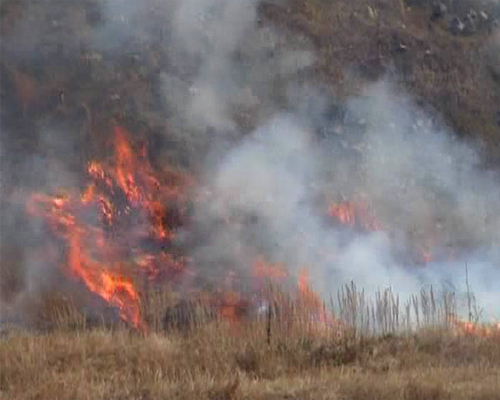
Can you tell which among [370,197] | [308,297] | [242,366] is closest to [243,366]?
[242,366]

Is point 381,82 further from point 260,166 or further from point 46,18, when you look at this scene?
point 46,18

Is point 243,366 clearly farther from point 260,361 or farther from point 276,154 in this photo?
point 276,154

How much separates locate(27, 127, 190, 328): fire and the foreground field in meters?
1.64

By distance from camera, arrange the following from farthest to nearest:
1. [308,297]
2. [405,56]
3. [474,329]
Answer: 1. [405,56]
2. [308,297]
3. [474,329]

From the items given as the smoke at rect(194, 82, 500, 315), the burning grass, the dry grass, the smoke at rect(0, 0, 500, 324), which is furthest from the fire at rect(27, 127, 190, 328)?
the burning grass

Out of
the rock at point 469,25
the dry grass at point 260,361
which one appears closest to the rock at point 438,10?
the rock at point 469,25

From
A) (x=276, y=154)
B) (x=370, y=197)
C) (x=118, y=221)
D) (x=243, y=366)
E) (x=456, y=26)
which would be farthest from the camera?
(x=456, y=26)

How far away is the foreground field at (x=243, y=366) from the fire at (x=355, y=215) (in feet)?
14.8

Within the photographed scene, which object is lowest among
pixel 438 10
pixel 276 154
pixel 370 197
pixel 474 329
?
pixel 474 329

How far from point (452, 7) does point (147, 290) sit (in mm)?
11338

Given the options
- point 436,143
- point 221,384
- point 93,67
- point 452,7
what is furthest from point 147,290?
point 452,7

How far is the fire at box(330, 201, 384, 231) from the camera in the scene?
13.4m

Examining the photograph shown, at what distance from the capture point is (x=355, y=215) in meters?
13.6

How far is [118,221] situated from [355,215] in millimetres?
3959
